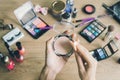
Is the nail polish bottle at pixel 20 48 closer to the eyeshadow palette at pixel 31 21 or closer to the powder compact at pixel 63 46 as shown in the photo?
the eyeshadow palette at pixel 31 21

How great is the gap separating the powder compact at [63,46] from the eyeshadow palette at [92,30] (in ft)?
0.69

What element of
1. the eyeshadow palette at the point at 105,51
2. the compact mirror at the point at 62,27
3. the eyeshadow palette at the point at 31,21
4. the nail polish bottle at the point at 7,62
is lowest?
the eyeshadow palette at the point at 105,51

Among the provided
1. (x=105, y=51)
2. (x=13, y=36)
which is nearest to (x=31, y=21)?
(x=13, y=36)

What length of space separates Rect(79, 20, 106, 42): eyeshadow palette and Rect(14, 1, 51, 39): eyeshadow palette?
19 centimetres

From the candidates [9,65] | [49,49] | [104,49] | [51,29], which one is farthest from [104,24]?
[9,65]

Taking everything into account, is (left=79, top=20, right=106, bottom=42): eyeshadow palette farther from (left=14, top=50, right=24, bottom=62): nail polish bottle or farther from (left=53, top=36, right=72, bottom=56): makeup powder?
(left=14, top=50, right=24, bottom=62): nail polish bottle

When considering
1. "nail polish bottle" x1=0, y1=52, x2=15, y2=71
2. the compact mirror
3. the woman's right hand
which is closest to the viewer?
the woman's right hand

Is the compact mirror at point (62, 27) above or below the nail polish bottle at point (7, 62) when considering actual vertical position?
above

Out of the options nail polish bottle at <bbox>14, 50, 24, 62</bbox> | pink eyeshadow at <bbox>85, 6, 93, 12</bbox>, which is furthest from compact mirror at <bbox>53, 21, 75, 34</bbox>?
nail polish bottle at <bbox>14, 50, 24, 62</bbox>

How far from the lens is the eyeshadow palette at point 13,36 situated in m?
Result: 1.44

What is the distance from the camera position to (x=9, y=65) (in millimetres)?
1352

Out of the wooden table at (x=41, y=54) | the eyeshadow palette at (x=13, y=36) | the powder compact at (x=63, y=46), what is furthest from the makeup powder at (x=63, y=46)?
the eyeshadow palette at (x=13, y=36)

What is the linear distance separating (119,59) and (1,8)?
2.23 ft

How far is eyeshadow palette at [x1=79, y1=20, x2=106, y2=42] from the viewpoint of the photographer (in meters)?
1.44
